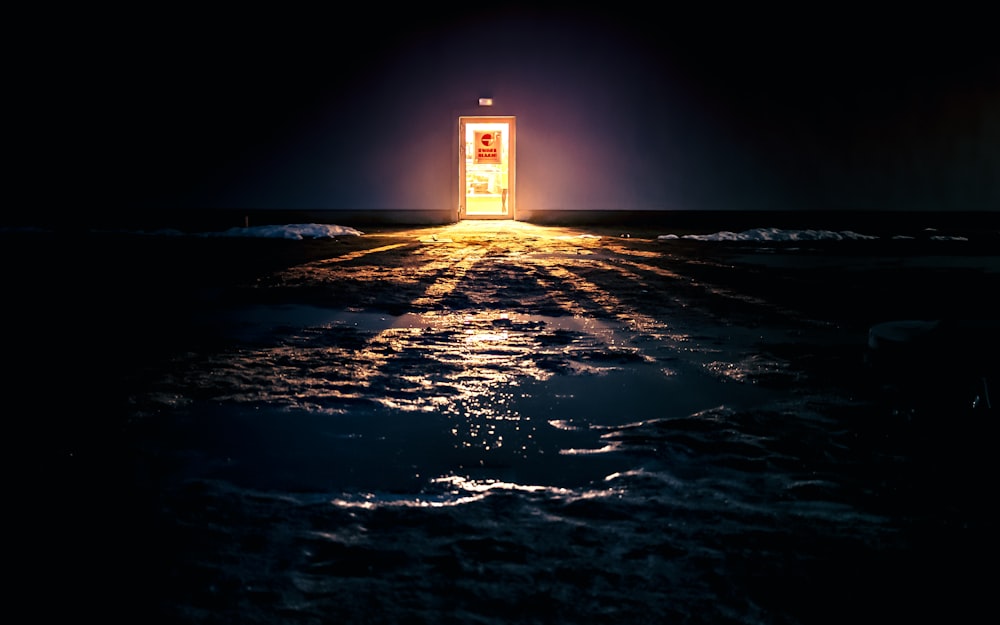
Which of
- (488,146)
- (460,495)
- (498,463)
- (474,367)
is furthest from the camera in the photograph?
(488,146)

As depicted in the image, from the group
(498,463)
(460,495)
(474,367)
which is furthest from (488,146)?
(460,495)

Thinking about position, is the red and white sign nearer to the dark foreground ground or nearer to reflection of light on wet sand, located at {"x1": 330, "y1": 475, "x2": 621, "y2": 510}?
the dark foreground ground

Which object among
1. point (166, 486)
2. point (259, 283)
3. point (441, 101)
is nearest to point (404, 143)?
point (441, 101)

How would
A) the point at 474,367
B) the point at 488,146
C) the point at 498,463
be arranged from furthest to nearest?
the point at 488,146, the point at 474,367, the point at 498,463

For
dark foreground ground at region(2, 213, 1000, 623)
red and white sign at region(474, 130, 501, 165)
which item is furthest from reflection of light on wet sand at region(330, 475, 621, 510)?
red and white sign at region(474, 130, 501, 165)

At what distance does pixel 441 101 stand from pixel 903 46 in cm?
1016

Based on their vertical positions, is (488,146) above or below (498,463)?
above

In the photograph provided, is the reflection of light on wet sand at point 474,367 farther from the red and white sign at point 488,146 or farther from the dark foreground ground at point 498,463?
the red and white sign at point 488,146

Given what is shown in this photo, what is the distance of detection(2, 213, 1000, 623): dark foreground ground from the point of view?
8.28 feet

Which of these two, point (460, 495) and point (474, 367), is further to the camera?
point (474, 367)

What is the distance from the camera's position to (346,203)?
19.7 m

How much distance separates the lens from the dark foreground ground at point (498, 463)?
252 centimetres

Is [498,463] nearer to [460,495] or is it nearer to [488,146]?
[460,495]

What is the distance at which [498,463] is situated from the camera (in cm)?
366
